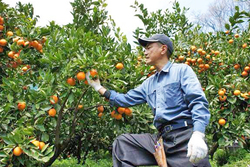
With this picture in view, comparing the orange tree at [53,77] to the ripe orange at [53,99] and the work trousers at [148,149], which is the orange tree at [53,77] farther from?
the work trousers at [148,149]

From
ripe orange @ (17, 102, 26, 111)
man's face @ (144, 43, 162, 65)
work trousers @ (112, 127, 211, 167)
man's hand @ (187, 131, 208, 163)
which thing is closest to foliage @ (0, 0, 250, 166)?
ripe orange @ (17, 102, 26, 111)

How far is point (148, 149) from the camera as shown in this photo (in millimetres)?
2064

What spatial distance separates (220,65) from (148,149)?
271cm

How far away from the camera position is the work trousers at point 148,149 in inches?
76.9

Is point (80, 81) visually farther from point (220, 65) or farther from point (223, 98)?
point (220, 65)

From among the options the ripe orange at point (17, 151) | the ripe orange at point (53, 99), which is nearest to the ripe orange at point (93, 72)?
the ripe orange at point (53, 99)

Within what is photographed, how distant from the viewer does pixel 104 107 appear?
3072mm

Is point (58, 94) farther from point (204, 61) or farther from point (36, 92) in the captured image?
point (204, 61)

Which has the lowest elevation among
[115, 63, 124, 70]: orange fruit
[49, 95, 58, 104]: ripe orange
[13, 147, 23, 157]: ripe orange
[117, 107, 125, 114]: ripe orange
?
[117, 107, 125, 114]: ripe orange

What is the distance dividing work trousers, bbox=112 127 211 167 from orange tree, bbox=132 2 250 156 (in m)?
1.76

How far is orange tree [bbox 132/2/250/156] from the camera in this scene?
142 inches

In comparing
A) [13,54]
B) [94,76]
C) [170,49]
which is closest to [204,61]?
Answer: [170,49]

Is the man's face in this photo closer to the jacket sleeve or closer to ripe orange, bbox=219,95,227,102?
the jacket sleeve

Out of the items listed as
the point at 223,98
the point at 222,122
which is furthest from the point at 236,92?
the point at 222,122
